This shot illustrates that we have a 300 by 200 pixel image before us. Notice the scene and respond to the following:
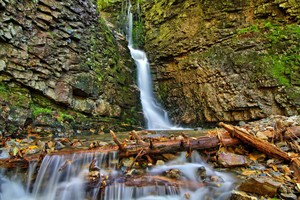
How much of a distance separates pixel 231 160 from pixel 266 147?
29.0 inches

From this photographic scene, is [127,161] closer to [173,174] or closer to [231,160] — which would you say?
[173,174]

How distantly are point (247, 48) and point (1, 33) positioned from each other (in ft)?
32.9

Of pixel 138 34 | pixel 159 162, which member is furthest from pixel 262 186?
pixel 138 34

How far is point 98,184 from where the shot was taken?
11.4ft

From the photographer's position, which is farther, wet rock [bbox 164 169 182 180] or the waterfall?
the waterfall

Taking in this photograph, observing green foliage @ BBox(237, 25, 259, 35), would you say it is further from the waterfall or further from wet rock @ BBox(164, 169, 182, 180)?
wet rock @ BBox(164, 169, 182, 180)

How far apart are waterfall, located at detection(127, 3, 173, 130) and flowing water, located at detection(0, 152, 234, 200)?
21.5ft

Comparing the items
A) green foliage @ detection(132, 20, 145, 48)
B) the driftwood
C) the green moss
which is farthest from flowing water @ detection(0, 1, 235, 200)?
green foliage @ detection(132, 20, 145, 48)

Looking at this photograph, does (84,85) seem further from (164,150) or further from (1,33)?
(164,150)

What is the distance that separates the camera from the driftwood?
135 inches

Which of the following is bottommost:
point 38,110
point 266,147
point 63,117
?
point 266,147

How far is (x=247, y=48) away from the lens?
10227mm

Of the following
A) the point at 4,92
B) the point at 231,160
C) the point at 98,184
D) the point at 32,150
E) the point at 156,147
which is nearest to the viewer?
the point at 98,184

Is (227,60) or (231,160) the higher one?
(227,60)
